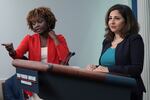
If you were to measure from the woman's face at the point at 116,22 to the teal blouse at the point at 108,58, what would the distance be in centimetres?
14

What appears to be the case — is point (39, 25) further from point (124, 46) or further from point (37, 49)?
point (124, 46)

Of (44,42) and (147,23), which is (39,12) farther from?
(147,23)

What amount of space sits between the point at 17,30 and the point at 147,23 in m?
1.64

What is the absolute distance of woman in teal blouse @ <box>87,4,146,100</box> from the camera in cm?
160

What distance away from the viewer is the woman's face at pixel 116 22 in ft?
5.85

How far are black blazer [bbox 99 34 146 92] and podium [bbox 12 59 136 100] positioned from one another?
75 centimetres

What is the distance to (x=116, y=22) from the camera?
179 cm

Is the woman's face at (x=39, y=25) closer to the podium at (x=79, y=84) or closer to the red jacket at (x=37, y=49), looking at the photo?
the red jacket at (x=37, y=49)

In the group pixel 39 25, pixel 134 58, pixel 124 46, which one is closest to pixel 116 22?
pixel 124 46

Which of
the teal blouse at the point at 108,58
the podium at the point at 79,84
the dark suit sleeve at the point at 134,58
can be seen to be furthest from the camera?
the teal blouse at the point at 108,58

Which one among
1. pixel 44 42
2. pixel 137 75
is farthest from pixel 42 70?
pixel 44 42

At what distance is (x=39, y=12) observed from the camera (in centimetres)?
271

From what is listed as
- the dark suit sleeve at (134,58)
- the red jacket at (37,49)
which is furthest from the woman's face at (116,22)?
the red jacket at (37,49)

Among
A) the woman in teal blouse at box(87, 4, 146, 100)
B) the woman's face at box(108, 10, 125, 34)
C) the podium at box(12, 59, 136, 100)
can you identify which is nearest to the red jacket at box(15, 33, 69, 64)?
the woman in teal blouse at box(87, 4, 146, 100)
